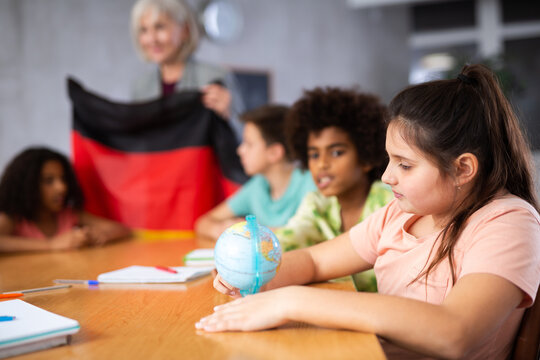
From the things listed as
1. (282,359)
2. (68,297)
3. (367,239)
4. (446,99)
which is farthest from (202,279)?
(446,99)

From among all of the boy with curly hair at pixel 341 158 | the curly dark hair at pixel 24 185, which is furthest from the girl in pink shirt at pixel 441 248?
the curly dark hair at pixel 24 185

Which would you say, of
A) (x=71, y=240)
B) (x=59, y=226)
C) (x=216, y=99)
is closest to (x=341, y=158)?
(x=216, y=99)

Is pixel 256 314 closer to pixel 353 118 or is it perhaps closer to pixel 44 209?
pixel 353 118

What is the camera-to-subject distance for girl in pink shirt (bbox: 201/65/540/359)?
2.59ft

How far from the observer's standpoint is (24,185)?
91.9 inches

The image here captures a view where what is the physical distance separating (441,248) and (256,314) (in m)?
0.40

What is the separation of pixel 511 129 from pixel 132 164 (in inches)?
81.4

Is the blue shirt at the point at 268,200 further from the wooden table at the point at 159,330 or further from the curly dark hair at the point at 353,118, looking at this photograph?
the wooden table at the point at 159,330

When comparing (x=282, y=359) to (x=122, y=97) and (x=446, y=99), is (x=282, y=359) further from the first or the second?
(x=122, y=97)

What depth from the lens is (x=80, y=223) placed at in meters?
2.52

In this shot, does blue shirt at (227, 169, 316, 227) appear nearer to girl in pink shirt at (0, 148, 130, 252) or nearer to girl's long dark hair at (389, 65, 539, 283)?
girl in pink shirt at (0, 148, 130, 252)

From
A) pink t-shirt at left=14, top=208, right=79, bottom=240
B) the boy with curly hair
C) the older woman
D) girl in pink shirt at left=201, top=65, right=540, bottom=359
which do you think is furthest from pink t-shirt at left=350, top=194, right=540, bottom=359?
pink t-shirt at left=14, top=208, right=79, bottom=240

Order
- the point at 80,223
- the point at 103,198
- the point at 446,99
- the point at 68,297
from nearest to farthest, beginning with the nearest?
the point at 446,99 → the point at 68,297 → the point at 80,223 → the point at 103,198

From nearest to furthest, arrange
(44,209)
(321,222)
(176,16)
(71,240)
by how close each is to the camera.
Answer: (321,222) < (71,240) < (44,209) < (176,16)
